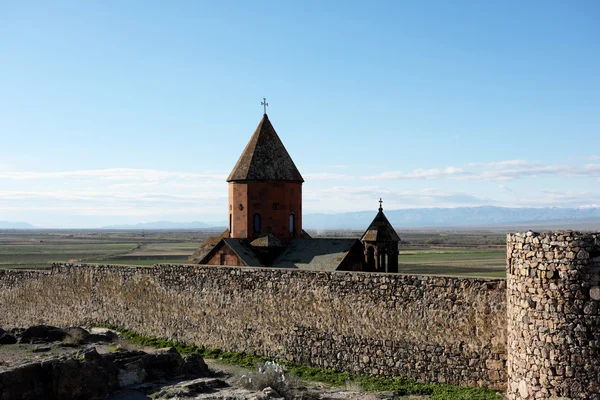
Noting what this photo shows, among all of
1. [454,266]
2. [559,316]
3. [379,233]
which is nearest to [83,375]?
[559,316]

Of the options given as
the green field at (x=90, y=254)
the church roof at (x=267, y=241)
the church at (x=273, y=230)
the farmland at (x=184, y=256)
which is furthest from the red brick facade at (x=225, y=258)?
the green field at (x=90, y=254)

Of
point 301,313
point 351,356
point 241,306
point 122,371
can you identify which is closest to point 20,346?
point 122,371

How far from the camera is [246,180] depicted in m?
22.8

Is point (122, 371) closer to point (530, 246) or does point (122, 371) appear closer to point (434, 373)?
point (434, 373)

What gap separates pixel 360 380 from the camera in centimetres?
1388

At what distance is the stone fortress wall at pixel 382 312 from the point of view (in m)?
9.88

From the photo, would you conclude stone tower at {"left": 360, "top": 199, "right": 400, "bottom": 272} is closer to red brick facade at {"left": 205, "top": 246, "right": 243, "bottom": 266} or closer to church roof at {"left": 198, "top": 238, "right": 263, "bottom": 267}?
church roof at {"left": 198, "top": 238, "right": 263, "bottom": 267}

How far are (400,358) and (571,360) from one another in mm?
4463

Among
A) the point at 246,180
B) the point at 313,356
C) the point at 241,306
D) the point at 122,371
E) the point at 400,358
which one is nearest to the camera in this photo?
the point at 122,371

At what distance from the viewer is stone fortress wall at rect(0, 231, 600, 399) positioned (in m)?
9.88

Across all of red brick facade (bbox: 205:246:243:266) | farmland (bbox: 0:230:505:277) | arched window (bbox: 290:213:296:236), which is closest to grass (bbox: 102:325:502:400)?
red brick facade (bbox: 205:246:243:266)

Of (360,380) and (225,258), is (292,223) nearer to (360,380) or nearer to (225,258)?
(225,258)

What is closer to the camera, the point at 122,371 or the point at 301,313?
the point at 122,371

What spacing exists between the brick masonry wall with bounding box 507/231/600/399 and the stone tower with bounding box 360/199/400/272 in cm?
1108
